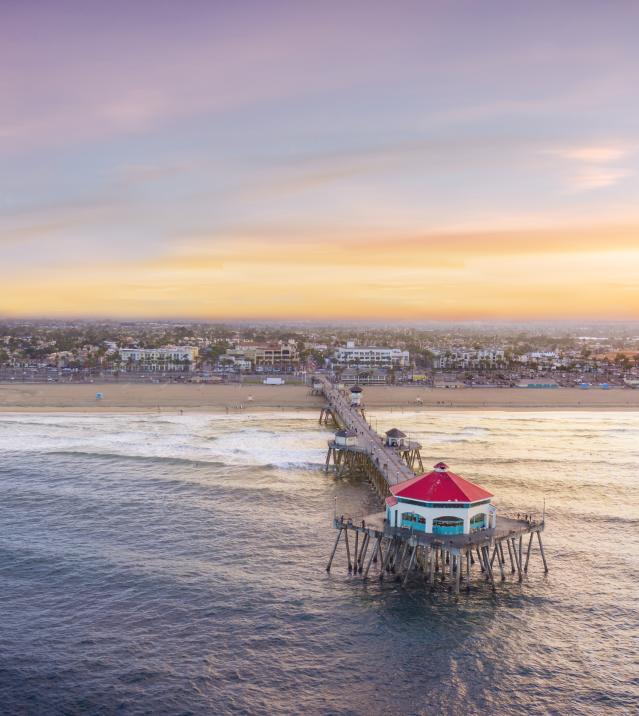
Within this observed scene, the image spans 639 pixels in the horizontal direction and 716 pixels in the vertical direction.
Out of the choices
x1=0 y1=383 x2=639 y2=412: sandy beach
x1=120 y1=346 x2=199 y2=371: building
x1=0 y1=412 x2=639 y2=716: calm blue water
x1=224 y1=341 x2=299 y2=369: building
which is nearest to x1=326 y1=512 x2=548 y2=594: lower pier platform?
x1=0 y1=412 x2=639 y2=716: calm blue water

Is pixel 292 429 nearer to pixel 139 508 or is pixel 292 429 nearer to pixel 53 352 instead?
pixel 139 508

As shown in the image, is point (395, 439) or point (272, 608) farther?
point (395, 439)

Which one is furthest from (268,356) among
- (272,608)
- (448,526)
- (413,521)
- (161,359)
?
(272,608)

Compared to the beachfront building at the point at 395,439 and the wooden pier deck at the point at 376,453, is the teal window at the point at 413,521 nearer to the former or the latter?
the wooden pier deck at the point at 376,453

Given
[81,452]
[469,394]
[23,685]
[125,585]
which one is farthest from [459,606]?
[469,394]

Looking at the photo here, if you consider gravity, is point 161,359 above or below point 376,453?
above

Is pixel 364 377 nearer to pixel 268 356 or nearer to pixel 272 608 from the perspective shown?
pixel 268 356

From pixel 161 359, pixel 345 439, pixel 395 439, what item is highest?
pixel 161 359
